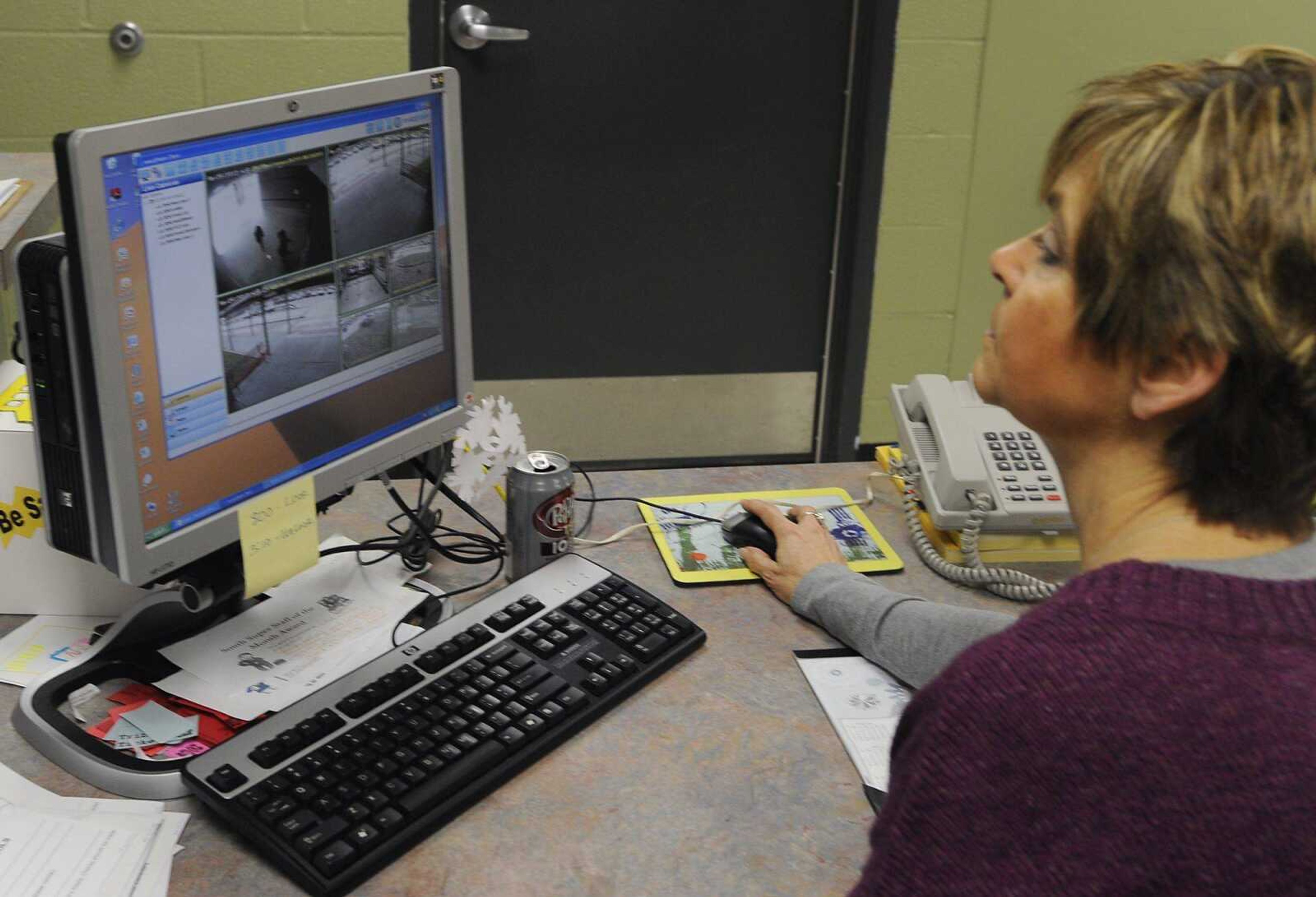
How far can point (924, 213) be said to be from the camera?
9.95ft

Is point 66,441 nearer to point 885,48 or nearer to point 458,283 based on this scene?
point 458,283

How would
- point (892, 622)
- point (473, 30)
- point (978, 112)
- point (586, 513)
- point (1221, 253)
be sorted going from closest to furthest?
point (1221, 253), point (892, 622), point (586, 513), point (473, 30), point (978, 112)

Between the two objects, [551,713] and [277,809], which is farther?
[551,713]

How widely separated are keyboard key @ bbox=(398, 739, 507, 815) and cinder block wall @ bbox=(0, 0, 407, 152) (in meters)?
1.94

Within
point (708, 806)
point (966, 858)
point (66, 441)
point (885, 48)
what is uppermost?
point (885, 48)

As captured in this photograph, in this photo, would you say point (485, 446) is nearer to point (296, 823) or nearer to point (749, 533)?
point (749, 533)

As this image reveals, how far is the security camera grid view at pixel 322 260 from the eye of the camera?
1093 millimetres

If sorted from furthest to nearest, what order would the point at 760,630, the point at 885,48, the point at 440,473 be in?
the point at 885,48 < the point at 440,473 < the point at 760,630

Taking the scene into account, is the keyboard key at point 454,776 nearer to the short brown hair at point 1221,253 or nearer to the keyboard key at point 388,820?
the keyboard key at point 388,820

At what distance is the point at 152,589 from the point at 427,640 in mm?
280

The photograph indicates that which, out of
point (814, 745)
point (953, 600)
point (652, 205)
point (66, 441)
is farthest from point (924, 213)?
point (66, 441)

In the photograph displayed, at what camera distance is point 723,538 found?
1523mm

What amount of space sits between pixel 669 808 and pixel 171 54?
84.6 inches

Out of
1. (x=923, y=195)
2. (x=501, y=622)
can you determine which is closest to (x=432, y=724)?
(x=501, y=622)
